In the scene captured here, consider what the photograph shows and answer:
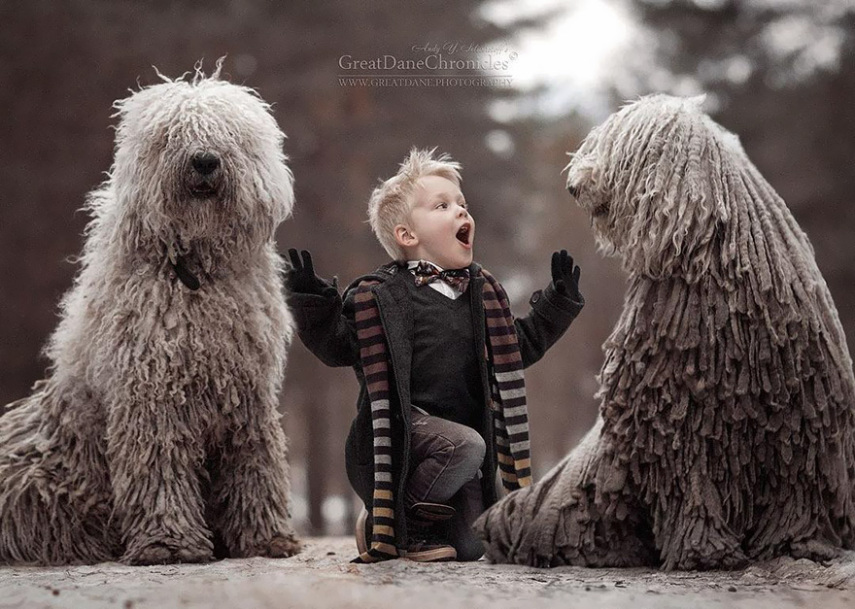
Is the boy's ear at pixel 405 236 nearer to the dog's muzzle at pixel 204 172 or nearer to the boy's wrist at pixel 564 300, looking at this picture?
the boy's wrist at pixel 564 300

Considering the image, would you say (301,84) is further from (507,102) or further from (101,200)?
(101,200)

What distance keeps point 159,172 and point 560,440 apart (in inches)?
286

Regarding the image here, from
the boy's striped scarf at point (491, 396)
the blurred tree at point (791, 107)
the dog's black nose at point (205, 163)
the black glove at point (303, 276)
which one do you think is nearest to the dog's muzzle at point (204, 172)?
the dog's black nose at point (205, 163)

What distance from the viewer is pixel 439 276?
12.8ft

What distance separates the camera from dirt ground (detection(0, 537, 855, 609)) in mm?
2764

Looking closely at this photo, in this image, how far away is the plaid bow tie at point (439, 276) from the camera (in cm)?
390

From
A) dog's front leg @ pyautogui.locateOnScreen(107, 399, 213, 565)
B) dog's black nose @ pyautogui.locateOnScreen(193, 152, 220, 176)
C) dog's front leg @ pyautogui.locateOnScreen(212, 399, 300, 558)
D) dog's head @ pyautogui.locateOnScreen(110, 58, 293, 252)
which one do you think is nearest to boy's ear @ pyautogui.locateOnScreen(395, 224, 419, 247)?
dog's head @ pyautogui.locateOnScreen(110, 58, 293, 252)

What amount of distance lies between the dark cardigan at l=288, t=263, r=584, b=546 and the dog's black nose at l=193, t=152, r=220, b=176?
59 centimetres

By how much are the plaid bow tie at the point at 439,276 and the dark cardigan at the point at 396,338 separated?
0.11 ft

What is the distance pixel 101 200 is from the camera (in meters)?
4.30

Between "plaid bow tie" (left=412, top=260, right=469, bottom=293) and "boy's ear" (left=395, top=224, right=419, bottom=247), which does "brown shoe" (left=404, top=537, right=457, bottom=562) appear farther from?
"boy's ear" (left=395, top=224, right=419, bottom=247)

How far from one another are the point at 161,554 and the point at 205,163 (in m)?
1.42

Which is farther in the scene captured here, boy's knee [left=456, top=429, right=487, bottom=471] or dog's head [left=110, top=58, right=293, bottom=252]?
dog's head [left=110, top=58, right=293, bottom=252]

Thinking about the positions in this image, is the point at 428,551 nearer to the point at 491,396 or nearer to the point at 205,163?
the point at 491,396
